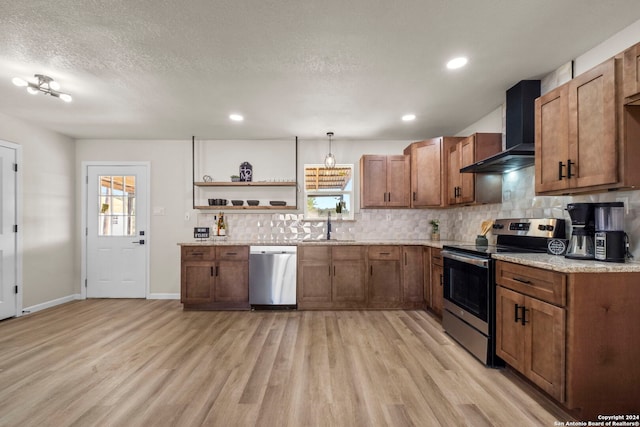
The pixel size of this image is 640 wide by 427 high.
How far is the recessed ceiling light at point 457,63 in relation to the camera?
2.37m

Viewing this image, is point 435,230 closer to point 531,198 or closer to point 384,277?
point 384,277

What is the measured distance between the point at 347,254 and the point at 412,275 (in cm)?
91

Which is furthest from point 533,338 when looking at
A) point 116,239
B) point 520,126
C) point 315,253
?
point 116,239

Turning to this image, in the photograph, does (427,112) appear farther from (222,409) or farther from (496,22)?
(222,409)

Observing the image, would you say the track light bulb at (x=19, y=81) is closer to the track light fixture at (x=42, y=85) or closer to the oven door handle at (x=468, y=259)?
the track light fixture at (x=42, y=85)

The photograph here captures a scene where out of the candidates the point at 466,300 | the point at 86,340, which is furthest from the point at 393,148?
the point at 86,340

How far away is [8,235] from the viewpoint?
3621 mm

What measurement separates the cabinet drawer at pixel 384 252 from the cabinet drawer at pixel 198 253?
2.14 meters

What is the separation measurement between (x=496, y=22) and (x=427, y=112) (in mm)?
1644

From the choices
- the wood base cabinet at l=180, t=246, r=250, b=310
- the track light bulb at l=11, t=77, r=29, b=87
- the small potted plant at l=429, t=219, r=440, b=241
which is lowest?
the wood base cabinet at l=180, t=246, r=250, b=310

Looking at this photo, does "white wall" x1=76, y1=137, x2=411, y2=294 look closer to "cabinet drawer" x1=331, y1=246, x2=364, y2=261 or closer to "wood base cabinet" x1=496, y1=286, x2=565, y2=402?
"cabinet drawer" x1=331, y1=246, x2=364, y2=261

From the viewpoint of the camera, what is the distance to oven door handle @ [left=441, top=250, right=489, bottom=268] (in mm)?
2398

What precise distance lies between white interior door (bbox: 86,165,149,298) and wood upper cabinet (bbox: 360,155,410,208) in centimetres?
342

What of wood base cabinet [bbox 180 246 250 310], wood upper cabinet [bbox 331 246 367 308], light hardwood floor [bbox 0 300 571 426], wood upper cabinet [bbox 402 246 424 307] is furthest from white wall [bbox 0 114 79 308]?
wood upper cabinet [bbox 402 246 424 307]
